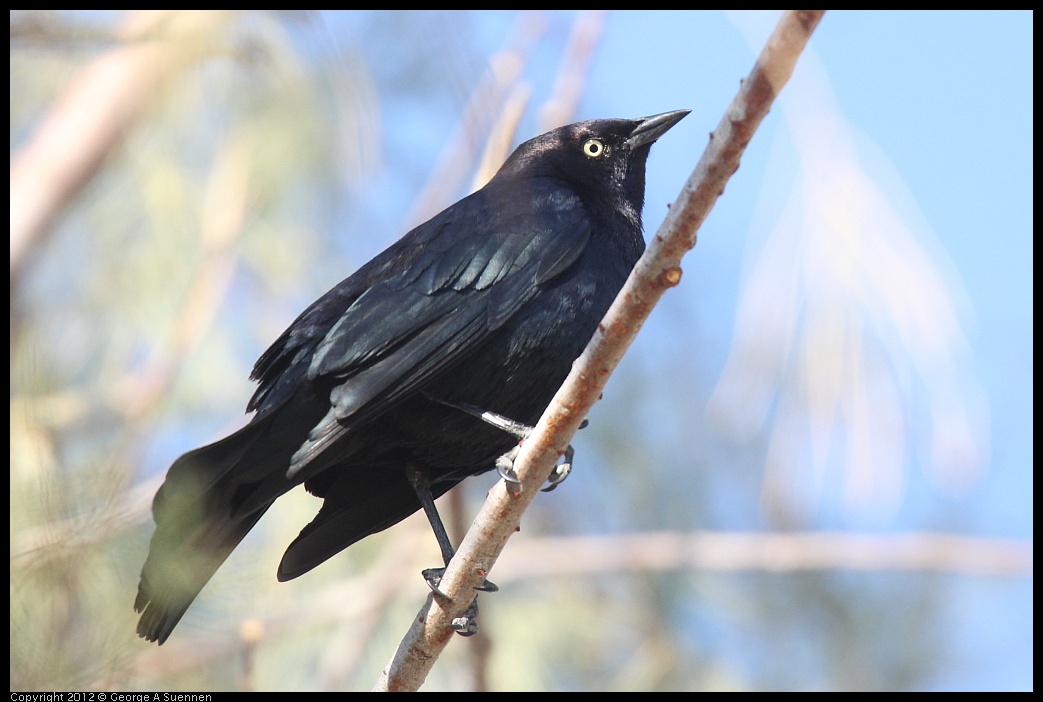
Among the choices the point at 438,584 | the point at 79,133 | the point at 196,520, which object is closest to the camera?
the point at 438,584

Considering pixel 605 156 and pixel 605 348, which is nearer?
pixel 605 348

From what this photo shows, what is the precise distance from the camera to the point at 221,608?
290cm

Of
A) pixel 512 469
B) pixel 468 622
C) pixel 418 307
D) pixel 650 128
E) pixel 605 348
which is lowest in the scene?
pixel 468 622

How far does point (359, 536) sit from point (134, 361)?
2.76 meters

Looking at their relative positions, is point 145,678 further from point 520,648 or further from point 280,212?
point 280,212

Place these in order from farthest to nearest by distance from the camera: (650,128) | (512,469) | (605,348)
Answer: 1. (650,128)
2. (512,469)
3. (605,348)

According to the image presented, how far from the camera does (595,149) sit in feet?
13.0

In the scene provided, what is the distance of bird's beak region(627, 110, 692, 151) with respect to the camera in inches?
154

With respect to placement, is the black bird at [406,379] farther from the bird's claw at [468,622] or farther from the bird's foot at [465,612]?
the bird's claw at [468,622]

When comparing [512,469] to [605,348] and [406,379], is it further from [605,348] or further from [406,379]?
[406,379]

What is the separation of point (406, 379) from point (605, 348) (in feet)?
2.72

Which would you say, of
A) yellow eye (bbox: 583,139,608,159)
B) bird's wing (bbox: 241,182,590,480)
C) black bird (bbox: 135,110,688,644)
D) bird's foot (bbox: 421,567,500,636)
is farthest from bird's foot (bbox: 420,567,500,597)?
yellow eye (bbox: 583,139,608,159)

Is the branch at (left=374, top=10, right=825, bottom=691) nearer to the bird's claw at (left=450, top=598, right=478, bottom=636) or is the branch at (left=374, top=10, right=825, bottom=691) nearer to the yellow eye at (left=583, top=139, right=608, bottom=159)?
the bird's claw at (left=450, top=598, right=478, bottom=636)

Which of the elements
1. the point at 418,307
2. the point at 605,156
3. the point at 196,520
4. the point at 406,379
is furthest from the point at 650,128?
the point at 196,520
